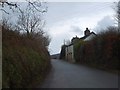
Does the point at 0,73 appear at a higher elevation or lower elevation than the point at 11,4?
lower

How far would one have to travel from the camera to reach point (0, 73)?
9.27 meters

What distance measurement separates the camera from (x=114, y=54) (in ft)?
93.5

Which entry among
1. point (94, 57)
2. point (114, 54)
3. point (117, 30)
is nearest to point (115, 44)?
point (114, 54)

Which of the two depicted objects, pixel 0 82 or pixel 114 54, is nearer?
pixel 0 82

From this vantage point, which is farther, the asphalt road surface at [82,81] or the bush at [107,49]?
the bush at [107,49]

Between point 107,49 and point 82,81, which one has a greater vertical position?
point 107,49

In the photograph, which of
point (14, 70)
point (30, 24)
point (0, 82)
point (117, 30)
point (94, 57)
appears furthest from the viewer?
point (30, 24)

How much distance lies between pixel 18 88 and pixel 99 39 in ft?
78.0

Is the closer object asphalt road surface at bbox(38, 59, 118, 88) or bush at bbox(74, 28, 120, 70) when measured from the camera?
asphalt road surface at bbox(38, 59, 118, 88)

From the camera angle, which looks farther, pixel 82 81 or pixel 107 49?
pixel 107 49

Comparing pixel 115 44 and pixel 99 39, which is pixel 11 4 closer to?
pixel 115 44

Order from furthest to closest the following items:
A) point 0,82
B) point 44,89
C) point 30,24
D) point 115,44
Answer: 1. point 30,24
2. point 115,44
3. point 44,89
4. point 0,82

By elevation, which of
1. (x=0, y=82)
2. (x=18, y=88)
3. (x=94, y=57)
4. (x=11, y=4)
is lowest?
(x=94, y=57)

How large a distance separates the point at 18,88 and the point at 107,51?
2043 cm
